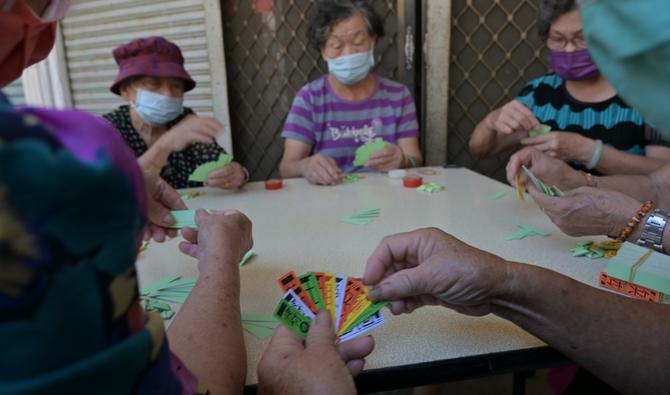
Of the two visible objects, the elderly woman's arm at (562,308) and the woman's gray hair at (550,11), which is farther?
the woman's gray hair at (550,11)

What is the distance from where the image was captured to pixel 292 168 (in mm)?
1999

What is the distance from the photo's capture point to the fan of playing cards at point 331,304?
0.63 m

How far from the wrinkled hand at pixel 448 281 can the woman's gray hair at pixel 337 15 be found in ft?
5.29

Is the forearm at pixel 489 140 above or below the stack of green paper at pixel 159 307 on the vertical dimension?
above

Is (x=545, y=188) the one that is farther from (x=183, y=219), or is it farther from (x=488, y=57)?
(x=488, y=57)

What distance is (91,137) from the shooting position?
0.28 meters

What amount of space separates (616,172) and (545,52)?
131 cm

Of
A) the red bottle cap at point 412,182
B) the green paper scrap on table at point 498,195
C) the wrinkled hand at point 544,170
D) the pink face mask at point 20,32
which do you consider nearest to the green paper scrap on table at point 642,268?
the wrinkled hand at point 544,170

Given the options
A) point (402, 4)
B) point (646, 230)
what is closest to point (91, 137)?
point (646, 230)

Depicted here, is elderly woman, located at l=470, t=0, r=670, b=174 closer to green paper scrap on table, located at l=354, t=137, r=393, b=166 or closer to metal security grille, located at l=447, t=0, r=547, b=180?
green paper scrap on table, located at l=354, t=137, r=393, b=166

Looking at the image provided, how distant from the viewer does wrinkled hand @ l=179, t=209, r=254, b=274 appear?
716 mm

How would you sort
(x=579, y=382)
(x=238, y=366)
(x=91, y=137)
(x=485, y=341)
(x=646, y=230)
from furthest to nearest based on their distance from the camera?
1. (x=579, y=382)
2. (x=646, y=230)
3. (x=485, y=341)
4. (x=238, y=366)
5. (x=91, y=137)

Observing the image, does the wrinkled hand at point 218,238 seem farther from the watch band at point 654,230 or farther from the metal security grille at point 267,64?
the metal security grille at point 267,64

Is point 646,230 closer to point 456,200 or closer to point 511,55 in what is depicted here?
point 456,200
